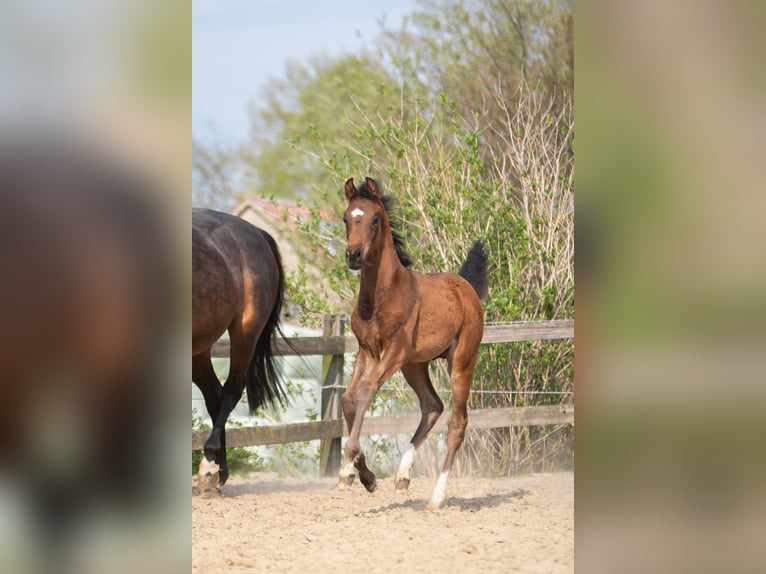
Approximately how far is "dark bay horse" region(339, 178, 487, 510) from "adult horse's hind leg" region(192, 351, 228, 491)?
880 mm

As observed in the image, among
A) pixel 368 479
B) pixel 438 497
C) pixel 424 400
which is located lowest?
pixel 438 497

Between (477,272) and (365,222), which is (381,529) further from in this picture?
(477,272)

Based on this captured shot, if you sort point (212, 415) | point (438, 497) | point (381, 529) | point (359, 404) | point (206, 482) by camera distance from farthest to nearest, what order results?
point (212, 415) → point (206, 482) → point (438, 497) → point (359, 404) → point (381, 529)

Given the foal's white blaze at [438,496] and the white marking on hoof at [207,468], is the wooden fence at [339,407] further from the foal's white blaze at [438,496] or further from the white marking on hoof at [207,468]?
the foal's white blaze at [438,496]

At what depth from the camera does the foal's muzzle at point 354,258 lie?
4.48 m

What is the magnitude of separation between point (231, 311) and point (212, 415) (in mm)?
858

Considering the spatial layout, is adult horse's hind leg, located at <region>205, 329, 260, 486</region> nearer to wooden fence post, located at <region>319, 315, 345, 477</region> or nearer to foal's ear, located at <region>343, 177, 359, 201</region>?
foal's ear, located at <region>343, 177, 359, 201</region>

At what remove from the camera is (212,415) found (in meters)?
5.76

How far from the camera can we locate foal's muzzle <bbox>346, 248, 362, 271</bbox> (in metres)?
4.48

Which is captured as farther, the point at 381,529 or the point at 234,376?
the point at 234,376

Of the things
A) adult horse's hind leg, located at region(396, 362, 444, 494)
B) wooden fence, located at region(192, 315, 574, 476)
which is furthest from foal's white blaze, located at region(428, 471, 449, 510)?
wooden fence, located at region(192, 315, 574, 476)
